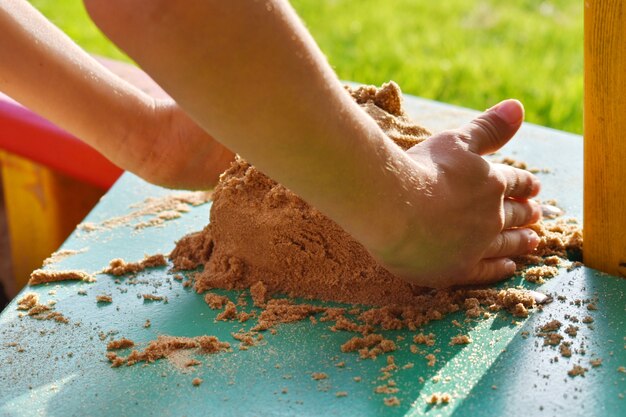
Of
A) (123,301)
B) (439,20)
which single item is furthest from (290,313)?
(439,20)

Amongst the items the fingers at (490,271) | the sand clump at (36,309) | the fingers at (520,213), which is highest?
the fingers at (520,213)

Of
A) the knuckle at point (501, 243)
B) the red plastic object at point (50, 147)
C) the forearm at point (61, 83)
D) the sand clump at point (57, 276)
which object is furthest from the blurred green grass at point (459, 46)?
the sand clump at point (57, 276)

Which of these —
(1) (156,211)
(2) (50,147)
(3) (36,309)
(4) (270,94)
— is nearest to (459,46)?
(2) (50,147)

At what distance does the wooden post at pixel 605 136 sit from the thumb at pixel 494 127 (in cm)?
11

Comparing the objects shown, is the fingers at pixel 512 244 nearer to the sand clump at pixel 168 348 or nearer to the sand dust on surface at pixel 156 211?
the sand clump at pixel 168 348

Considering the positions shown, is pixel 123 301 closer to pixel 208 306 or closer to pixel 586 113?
pixel 208 306

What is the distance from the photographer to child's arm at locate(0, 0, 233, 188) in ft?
4.89

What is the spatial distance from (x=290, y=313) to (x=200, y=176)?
0.46 metres

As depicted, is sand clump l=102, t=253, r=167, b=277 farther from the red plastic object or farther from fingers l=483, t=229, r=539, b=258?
the red plastic object

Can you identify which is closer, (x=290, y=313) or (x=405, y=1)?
(x=290, y=313)

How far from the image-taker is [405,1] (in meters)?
4.10

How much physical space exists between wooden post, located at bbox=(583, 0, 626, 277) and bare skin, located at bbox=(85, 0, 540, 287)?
16 cm

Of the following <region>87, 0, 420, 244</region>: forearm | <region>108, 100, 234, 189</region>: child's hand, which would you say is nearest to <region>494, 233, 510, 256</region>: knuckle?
<region>87, 0, 420, 244</region>: forearm

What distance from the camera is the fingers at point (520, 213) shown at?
1.39 meters
